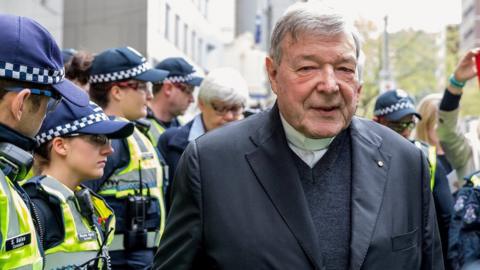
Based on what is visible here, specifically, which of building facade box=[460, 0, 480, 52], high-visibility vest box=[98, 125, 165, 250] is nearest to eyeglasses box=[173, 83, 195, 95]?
high-visibility vest box=[98, 125, 165, 250]

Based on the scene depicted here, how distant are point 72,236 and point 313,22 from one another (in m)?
1.77

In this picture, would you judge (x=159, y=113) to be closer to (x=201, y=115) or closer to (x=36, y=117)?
(x=201, y=115)

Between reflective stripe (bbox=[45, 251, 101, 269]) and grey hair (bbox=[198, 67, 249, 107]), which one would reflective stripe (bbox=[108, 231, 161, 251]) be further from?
grey hair (bbox=[198, 67, 249, 107])

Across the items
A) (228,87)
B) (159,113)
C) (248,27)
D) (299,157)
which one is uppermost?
(299,157)

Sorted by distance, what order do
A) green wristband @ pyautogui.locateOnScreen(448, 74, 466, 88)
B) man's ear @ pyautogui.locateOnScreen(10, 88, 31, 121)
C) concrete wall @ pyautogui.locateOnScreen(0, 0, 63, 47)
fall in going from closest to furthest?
1. man's ear @ pyautogui.locateOnScreen(10, 88, 31, 121)
2. green wristband @ pyautogui.locateOnScreen(448, 74, 466, 88)
3. concrete wall @ pyautogui.locateOnScreen(0, 0, 63, 47)

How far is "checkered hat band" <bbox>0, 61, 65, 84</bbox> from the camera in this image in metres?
3.20

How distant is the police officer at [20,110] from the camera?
3.01 m

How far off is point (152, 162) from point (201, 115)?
1.53 metres

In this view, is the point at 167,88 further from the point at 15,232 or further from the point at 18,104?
the point at 15,232

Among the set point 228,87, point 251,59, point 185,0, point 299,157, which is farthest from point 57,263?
point 251,59

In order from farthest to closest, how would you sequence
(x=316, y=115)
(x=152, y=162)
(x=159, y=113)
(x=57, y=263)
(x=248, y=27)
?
1. (x=248, y=27)
2. (x=159, y=113)
3. (x=152, y=162)
4. (x=57, y=263)
5. (x=316, y=115)

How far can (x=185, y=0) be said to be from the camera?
43.1 ft

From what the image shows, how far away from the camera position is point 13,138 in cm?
316

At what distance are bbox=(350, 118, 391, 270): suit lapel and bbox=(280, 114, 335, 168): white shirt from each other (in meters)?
0.12
